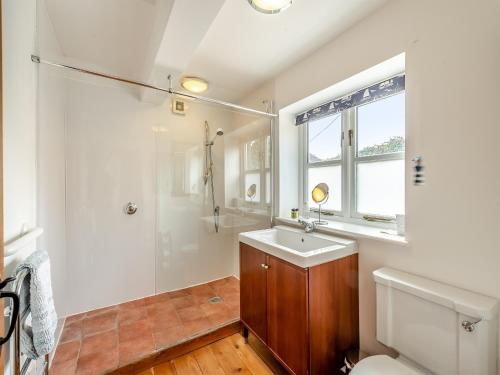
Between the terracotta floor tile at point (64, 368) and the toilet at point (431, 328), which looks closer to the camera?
the toilet at point (431, 328)

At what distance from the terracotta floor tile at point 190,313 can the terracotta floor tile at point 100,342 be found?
1.74ft

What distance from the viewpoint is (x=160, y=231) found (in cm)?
247

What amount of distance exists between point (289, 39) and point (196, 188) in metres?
1.81

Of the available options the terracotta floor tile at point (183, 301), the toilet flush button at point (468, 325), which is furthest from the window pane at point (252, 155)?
the toilet flush button at point (468, 325)

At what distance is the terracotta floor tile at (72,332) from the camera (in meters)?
1.74

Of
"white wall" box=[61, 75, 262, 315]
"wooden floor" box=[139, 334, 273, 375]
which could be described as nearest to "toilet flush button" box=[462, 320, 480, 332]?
"wooden floor" box=[139, 334, 273, 375]

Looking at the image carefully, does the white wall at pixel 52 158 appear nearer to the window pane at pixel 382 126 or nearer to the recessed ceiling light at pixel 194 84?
the recessed ceiling light at pixel 194 84

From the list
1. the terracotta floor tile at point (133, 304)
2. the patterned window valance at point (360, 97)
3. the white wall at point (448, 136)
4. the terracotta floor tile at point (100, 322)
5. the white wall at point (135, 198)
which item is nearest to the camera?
the white wall at point (448, 136)

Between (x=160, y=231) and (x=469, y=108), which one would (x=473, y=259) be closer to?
(x=469, y=108)

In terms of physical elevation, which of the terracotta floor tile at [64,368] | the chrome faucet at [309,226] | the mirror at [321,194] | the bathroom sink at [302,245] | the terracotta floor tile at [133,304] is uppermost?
the mirror at [321,194]

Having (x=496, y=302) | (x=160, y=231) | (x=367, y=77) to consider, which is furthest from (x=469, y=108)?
(x=160, y=231)

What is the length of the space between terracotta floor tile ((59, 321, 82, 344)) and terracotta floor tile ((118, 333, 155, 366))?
1.33ft

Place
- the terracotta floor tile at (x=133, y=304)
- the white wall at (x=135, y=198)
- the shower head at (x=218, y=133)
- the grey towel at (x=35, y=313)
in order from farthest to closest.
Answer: the shower head at (x=218, y=133)
the terracotta floor tile at (x=133, y=304)
the white wall at (x=135, y=198)
the grey towel at (x=35, y=313)

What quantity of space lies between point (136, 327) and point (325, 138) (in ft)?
8.01
